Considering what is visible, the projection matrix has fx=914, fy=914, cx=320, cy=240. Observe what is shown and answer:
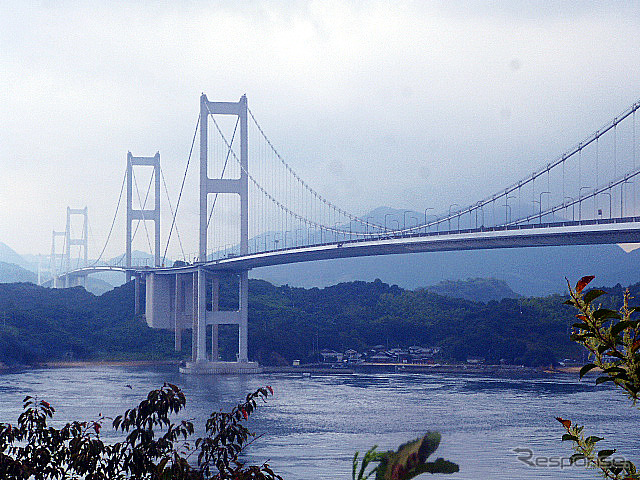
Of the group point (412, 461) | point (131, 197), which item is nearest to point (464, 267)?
point (131, 197)

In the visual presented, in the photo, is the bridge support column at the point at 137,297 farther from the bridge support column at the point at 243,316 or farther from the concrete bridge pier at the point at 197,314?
the bridge support column at the point at 243,316

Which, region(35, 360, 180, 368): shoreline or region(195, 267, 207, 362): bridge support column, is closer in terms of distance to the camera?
region(195, 267, 207, 362): bridge support column

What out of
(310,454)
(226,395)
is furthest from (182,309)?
(310,454)

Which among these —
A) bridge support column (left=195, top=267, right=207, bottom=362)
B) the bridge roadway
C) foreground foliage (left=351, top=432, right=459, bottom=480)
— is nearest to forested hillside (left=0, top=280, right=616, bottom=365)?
bridge support column (left=195, top=267, right=207, bottom=362)

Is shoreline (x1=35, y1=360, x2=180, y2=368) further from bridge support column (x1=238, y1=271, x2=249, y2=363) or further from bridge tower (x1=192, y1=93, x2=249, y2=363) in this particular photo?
bridge support column (x1=238, y1=271, x2=249, y2=363)

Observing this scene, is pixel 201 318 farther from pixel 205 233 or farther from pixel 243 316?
pixel 205 233

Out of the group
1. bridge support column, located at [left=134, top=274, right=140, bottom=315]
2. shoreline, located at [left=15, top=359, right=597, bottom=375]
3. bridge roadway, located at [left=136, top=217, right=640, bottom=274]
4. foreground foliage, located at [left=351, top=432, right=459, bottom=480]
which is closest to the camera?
foreground foliage, located at [left=351, top=432, right=459, bottom=480]

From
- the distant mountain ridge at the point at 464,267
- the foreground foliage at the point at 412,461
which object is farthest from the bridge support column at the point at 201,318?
the distant mountain ridge at the point at 464,267
